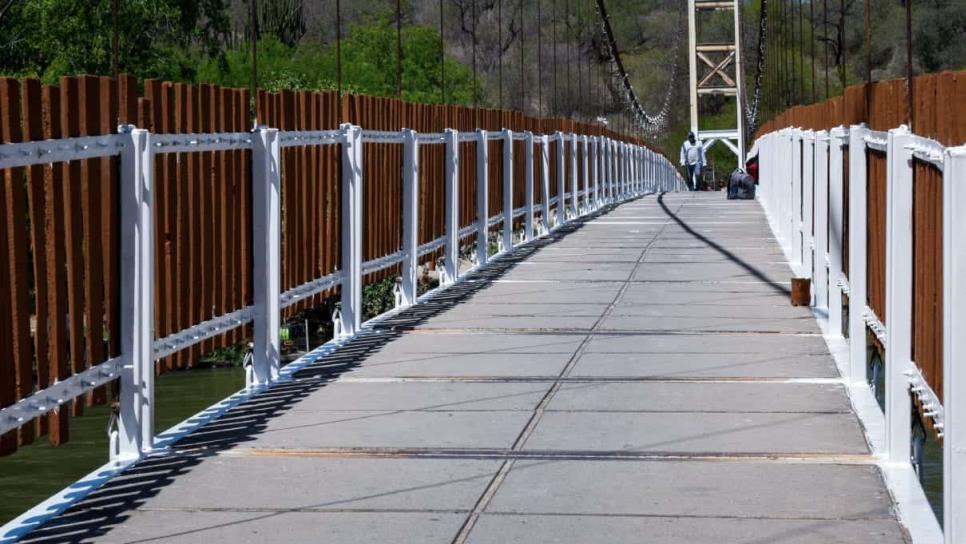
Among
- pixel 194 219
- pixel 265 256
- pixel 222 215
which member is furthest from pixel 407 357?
pixel 194 219

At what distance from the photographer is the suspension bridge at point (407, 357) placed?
620cm

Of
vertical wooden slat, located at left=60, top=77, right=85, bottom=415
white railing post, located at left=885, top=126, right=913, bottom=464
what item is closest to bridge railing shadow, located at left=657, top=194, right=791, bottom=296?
white railing post, located at left=885, top=126, right=913, bottom=464

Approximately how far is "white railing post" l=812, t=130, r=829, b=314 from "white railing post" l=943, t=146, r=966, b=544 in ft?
20.6

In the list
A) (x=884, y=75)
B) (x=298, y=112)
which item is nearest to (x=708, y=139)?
(x=884, y=75)

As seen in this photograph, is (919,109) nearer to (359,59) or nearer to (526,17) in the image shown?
(359,59)

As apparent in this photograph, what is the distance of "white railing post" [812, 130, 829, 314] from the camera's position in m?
11.6

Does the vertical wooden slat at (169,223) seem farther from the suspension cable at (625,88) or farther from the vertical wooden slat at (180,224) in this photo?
the suspension cable at (625,88)

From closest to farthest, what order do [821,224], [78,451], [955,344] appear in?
[955,344] → [821,224] → [78,451]

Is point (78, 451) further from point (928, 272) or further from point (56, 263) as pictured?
point (928, 272)

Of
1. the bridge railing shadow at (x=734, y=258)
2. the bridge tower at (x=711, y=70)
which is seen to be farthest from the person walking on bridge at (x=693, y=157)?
the bridge tower at (x=711, y=70)

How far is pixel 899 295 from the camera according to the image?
22.3 ft

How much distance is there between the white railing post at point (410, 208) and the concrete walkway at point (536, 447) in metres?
1.13

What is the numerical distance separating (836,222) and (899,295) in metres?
4.27

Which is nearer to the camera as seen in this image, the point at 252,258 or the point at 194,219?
the point at 194,219
